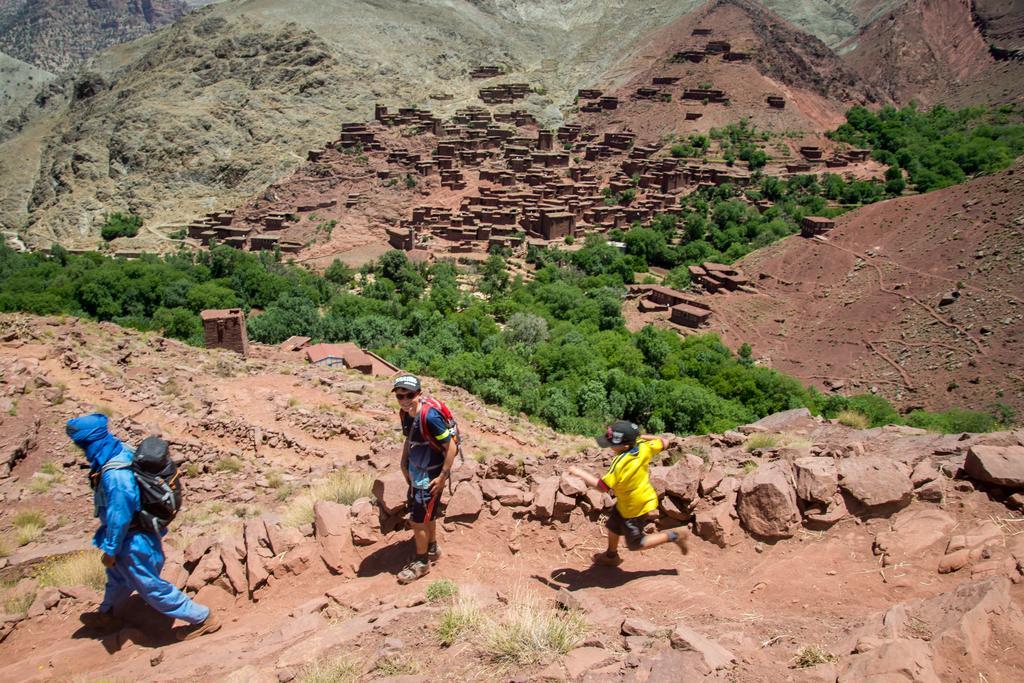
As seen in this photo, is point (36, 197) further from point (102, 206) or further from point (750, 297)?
point (750, 297)

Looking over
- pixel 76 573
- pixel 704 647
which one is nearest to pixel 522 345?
pixel 76 573

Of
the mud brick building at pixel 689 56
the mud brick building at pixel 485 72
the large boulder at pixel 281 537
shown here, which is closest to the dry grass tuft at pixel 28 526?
the large boulder at pixel 281 537

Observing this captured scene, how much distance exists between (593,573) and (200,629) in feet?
9.35

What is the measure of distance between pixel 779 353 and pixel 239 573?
24.0 metres

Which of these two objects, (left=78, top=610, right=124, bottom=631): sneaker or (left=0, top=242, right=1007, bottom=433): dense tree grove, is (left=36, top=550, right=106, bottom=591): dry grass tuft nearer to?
(left=78, top=610, right=124, bottom=631): sneaker

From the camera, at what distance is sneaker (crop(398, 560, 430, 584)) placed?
465 centimetres

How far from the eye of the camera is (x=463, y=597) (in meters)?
4.14

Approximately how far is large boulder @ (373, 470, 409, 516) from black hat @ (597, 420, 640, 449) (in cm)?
183

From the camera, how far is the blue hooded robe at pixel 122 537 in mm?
3924

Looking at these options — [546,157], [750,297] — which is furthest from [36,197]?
[750,297]

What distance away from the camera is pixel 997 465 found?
464 cm

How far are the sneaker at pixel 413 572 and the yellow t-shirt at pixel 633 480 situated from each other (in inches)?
60.4

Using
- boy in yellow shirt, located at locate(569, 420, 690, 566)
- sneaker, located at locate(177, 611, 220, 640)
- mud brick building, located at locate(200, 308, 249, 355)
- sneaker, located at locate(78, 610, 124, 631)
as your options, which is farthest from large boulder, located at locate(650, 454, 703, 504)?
mud brick building, located at locate(200, 308, 249, 355)

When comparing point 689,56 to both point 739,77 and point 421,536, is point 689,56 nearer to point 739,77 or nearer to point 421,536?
point 739,77
